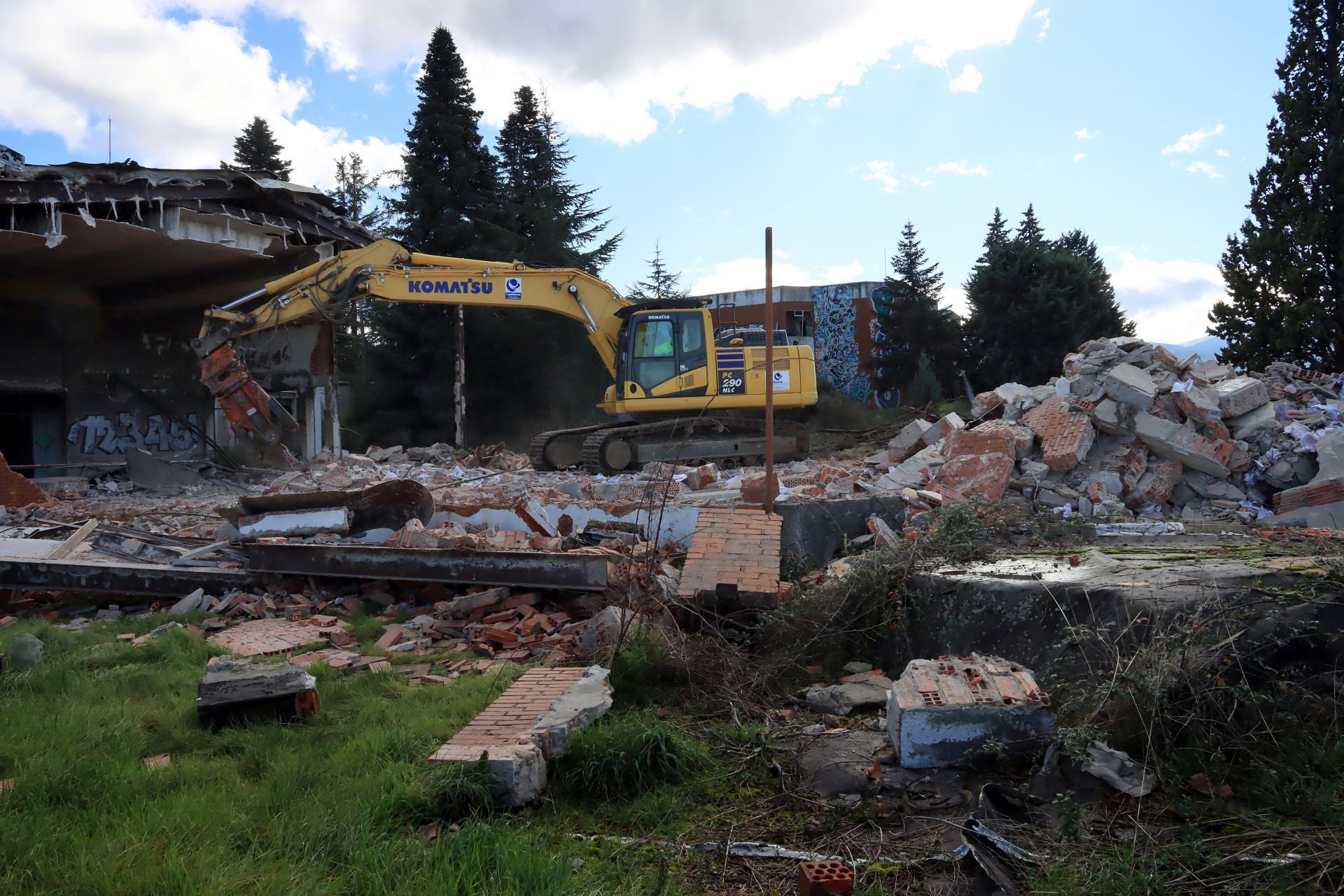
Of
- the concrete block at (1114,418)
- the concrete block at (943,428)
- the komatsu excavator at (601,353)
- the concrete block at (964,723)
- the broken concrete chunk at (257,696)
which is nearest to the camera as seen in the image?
the concrete block at (964,723)

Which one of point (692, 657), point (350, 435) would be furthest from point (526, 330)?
point (692, 657)

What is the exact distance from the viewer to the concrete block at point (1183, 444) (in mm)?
10125

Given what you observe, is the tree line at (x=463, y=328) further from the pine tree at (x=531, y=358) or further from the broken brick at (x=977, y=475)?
the broken brick at (x=977, y=475)

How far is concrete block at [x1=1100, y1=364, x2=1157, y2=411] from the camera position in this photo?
33.9 ft

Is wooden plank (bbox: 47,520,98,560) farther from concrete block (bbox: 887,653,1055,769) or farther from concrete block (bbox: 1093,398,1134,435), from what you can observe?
concrete block (bbox: 1093,398,1134,435)

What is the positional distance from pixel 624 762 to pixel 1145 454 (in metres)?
8.90

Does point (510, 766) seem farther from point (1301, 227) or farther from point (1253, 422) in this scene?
point (1301, 227)

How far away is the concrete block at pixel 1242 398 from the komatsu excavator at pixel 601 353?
22.6 ft

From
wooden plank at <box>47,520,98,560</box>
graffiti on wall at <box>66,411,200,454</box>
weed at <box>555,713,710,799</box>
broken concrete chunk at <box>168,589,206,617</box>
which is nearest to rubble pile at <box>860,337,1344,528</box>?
weed at <box>555,713,710,799</box>

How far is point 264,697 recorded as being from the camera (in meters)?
4.27

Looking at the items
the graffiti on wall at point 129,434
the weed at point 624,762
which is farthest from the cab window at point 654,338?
the weed at point 624,762

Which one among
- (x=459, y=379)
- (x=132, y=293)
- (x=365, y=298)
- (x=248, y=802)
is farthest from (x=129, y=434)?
(x=248, y=802)

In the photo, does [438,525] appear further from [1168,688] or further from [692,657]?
[1168,688]

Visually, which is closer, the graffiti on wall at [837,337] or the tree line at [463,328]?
the tree line at [463,328]
